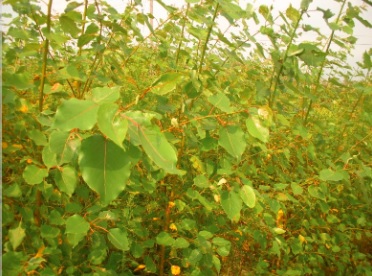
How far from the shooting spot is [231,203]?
3.32 ft

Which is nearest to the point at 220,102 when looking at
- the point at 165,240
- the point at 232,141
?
the point at 232,141

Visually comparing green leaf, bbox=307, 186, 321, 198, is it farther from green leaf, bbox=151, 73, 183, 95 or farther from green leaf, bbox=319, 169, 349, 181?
Result: green leaf, bbox=151, 73, 183, 95

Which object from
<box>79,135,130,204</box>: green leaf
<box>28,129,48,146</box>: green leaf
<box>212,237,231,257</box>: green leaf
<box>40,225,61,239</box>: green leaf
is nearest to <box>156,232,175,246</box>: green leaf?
<box>212,237,231,257</box>: green leaf

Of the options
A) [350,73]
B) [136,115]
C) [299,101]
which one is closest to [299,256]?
[299,101]

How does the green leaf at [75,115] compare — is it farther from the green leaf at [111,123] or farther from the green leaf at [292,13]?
the green leaf at [292,13]

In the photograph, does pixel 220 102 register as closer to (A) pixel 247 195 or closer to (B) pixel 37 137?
(A) pixel 247 195

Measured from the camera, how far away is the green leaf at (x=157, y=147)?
0.51m

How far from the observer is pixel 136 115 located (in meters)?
0.56

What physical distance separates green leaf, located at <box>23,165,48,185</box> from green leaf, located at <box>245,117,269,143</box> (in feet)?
2.23

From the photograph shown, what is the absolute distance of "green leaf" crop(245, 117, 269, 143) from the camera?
76 cm

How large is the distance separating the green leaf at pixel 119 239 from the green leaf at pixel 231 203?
376 millimetres

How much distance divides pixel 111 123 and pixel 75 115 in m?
0.07

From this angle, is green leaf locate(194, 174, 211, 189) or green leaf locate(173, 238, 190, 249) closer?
green leaf locate(194, 174, 211, 189)

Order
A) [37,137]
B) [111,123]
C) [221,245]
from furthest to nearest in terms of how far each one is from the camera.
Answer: [221,245], [37,137], [111,123]
